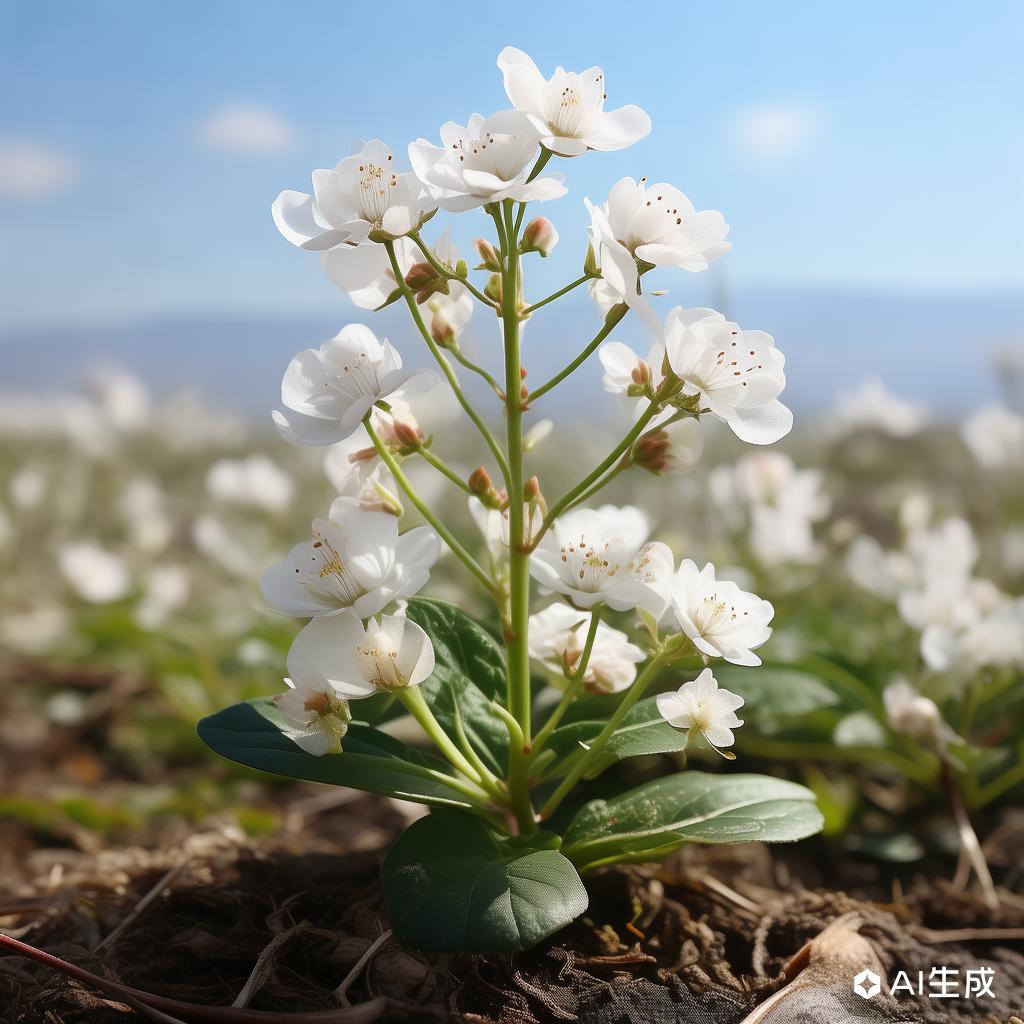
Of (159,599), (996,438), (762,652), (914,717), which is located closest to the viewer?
(914,717)

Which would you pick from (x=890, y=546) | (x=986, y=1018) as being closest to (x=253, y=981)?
(x=986, y=1018)

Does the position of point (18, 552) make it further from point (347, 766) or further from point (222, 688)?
point (347, 766)

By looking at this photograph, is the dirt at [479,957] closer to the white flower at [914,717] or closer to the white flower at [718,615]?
the white flower at [914,717]

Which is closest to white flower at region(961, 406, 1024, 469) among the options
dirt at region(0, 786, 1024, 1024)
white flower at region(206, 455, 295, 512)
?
dirt at region(0, 786, 1024, 1024)

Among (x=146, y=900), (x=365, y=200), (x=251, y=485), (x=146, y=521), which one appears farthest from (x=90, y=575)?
(x=365, y=200)

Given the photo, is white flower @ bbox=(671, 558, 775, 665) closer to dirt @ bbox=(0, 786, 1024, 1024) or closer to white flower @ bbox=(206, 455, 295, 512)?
dirt @ bbox=(0, 786, 1024, 1024)

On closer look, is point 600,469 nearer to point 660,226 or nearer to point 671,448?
point 671,448
